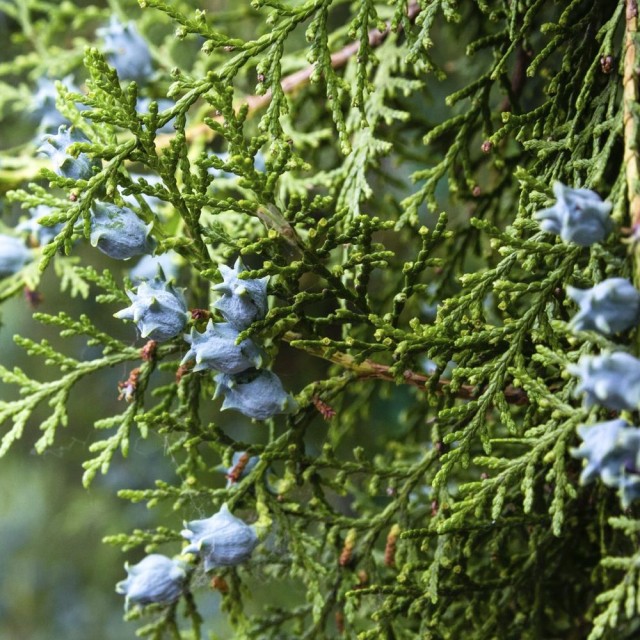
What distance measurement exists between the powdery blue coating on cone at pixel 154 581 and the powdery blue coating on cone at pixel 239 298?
0.48 meters

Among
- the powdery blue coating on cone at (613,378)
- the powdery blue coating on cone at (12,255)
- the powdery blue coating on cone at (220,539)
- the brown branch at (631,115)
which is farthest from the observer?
the powdery blue coating on cone at (12,255)

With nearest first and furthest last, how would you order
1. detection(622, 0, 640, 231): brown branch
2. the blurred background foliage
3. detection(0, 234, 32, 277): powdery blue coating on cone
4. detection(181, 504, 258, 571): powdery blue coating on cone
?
detection(622, 0, 640, 231): brown branch, detection(181, 504, 258, 571): powdery blue coating on cone, detection(0, 234, 32, 277): powdery blue coating on cone, the blurred background foliage

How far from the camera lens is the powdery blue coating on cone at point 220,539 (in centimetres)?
128

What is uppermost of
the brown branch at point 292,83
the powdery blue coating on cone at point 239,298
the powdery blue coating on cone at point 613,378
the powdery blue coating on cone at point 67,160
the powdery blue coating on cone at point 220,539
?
the brown branch at point 292,83

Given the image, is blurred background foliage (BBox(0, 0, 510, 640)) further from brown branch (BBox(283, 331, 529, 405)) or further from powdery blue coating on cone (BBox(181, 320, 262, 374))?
powdery blue coating on cone (BBox(181, 320, 262, 374))

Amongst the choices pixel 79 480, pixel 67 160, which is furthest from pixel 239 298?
pixel 79 480

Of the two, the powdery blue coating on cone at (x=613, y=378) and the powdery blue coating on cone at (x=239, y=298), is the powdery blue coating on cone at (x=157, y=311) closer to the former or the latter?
the powdery blue coating on cone at (x=239, y=298)

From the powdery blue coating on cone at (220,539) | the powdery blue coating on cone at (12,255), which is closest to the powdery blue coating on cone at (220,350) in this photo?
the powdery blue coating on cone at (220,539)

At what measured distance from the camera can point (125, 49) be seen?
81.0 inches

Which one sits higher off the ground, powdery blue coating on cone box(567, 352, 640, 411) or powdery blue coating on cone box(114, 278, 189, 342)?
powdery blue coating on cone box(114, 278, 189, 342)

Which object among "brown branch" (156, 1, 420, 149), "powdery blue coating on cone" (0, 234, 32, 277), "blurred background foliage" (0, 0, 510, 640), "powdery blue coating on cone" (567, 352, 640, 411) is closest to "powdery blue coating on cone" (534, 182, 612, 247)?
"powdery blue coating on cone" (567, 352, 640, 411)

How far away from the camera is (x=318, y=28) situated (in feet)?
4.44

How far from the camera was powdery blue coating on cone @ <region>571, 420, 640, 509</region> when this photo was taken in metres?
0.86

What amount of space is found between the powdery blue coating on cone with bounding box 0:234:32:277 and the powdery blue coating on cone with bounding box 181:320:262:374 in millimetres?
863
